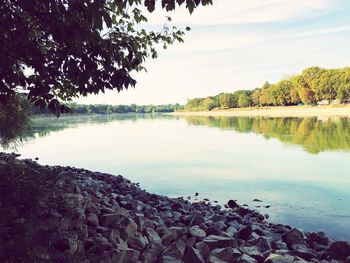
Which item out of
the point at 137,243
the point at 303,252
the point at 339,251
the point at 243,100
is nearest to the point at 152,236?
the point at 137,243

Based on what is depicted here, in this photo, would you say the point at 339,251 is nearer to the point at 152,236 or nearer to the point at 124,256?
the point at 152,236

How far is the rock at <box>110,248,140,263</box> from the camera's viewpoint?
21.2ft

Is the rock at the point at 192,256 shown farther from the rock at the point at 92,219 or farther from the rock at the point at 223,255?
the rock at the point at 92,219

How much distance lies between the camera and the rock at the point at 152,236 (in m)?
8.02

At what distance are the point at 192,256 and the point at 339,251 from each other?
3.92 meters

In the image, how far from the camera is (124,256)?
6551 millimetres

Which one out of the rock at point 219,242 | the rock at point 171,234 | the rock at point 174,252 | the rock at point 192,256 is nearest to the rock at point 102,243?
the rock at point 174,252

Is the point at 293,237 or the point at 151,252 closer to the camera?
the point at 151,252

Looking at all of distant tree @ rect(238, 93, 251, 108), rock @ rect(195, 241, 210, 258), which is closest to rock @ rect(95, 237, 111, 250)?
rock @ rect(195, 241, 210, 258)

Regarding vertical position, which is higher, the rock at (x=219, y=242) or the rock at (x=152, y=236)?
the rock at (x=152, y=236)

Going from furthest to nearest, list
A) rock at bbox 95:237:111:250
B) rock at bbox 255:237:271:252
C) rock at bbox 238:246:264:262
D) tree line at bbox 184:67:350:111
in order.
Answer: tree line at bbox 184:67:350:111
rock at bbox 255:237:271:252
rock at bbox 238:246:264:262
rock at bbox 95:237:111:250

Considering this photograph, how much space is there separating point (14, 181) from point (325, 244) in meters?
7.48

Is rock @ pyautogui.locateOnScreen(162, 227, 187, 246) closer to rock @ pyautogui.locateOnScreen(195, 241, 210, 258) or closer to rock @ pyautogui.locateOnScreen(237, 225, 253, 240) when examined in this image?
rock @ pyautogui.locateOnScreen(195, 241, 210, 258)

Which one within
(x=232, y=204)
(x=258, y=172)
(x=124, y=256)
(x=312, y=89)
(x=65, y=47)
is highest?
(x=312, y=89)
